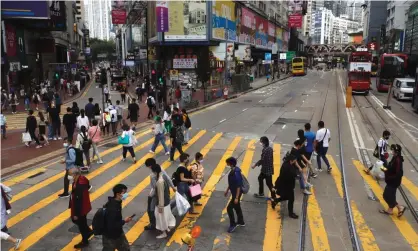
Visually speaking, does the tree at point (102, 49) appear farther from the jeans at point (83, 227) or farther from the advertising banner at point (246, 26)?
the jeans at point (83, 227)

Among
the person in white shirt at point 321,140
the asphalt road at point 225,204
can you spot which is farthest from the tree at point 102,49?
the person in white shirt at point 321,140

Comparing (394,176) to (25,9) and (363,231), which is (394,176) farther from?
(25,9)

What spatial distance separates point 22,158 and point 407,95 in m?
32.2

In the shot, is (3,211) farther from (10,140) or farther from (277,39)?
(277,39)

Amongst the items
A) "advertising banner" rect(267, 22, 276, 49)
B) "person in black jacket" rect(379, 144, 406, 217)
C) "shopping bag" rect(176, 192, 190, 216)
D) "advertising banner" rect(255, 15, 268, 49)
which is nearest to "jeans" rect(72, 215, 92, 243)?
"shopping bag" rect(176, 192, 190, 216)

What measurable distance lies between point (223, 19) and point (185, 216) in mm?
46661

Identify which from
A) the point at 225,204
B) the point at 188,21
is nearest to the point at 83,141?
the point at 225,204

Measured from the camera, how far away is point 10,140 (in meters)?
17.8

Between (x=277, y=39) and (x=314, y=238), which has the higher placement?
(x=277, y=39)

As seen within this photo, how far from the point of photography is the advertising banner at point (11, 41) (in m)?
37.0

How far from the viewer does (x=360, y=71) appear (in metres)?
39.1

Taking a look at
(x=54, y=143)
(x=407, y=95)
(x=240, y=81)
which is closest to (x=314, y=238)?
(x=54, y=143)

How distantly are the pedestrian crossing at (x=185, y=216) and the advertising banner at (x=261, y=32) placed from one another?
62266 mm

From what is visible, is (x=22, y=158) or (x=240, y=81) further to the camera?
(x=240, y=81)
